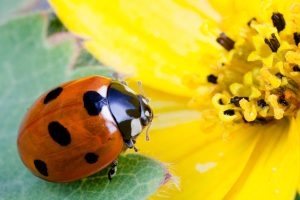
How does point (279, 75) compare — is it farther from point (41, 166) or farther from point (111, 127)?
point (41, 166)

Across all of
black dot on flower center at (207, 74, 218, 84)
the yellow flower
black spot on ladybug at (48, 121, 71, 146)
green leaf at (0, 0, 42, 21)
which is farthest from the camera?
green leaf at (0, 0, 42, 21)

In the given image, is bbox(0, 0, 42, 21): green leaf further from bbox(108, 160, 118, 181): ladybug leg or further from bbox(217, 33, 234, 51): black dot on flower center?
bbox(108, 160, 118, 181): ladybug leg

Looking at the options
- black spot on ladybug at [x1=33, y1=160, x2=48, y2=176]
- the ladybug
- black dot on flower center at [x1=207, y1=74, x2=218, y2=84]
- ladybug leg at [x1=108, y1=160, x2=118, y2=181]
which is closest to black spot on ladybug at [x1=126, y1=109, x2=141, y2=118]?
the ladybug

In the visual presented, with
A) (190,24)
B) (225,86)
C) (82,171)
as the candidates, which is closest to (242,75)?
(225,86)

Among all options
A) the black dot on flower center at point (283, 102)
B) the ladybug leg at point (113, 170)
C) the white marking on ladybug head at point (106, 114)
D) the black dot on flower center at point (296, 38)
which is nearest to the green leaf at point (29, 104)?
the ladybug leg at point (113, 170)

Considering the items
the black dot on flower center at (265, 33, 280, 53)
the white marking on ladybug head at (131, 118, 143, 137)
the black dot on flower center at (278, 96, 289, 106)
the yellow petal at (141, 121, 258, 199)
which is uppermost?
the black dot on flower center at (265, 33, 280, 53)

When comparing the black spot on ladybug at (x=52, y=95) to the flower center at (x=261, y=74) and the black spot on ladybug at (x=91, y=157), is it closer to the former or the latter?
the black spot on ladybug at (x=91, y=157)

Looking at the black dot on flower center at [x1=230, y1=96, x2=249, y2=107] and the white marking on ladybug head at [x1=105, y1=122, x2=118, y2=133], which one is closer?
the white marking on ladybug head at [x1=105, y1=122, x2=118, y2=133]
